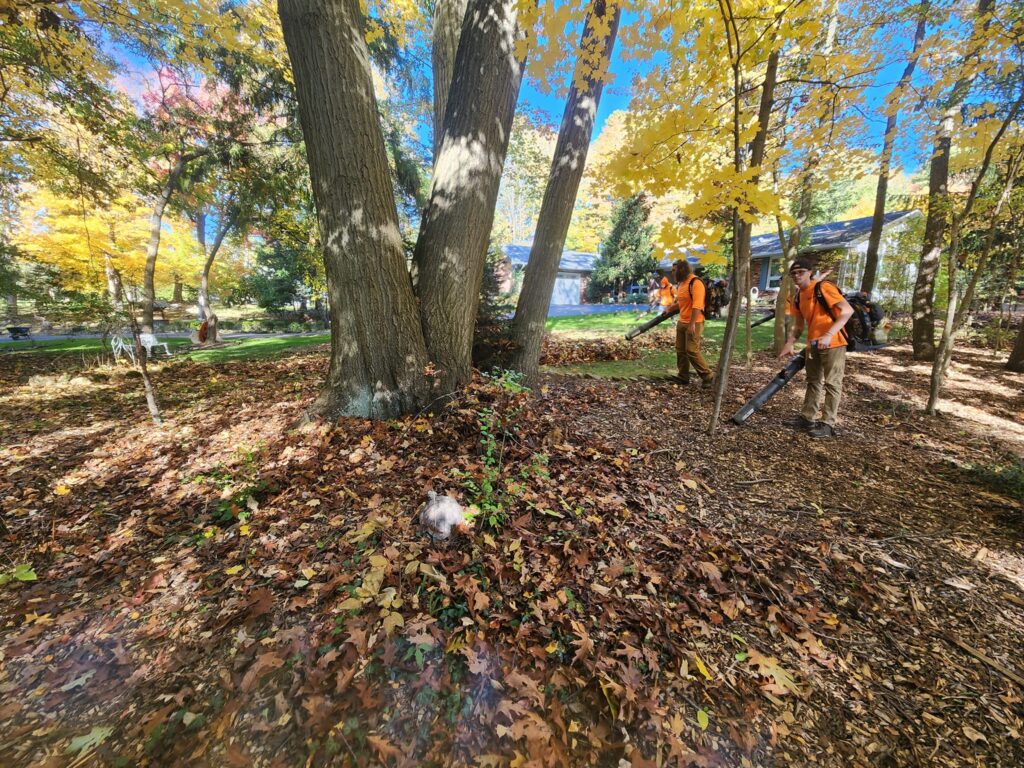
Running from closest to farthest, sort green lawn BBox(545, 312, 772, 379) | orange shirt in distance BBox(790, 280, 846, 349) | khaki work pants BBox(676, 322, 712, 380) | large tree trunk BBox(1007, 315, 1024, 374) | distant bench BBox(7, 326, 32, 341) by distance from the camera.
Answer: orange shirt in distance BBox(790, 280, 846, 349), khaki work pants BBox(676, 322, 712, 380), green lawn BBox(545, 312, 772, 379), large tree trunk BBox(1007, 315, 1024, 374), distant bench BBox(7, 326, 32, 341)

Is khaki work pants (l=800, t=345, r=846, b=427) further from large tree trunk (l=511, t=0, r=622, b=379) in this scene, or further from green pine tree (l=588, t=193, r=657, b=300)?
green pine tree (l=588, t=193, r=657, b=300)

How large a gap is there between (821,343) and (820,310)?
0.36m

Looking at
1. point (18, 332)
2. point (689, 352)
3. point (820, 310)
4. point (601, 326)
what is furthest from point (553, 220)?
point (18, 332)

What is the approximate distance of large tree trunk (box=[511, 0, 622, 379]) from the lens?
4863 millimetres

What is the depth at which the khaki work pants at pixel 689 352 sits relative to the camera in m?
5.62

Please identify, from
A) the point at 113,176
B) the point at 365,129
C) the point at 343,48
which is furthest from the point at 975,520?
the point at 113,176

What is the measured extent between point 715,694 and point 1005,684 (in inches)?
52.4

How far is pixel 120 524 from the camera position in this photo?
255 cm

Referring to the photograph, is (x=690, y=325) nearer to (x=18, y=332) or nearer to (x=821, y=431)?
(x=821, y=431)

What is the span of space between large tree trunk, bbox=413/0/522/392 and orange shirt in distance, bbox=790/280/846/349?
141 inches

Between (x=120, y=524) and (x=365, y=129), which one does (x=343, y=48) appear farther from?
(x=120, y=524)

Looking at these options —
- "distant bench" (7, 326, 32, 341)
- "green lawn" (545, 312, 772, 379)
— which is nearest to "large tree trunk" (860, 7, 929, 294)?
"green lawn" (545, 312, 772, 379)

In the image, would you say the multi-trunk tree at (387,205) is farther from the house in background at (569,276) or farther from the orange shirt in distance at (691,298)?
the house in background at (569,276)

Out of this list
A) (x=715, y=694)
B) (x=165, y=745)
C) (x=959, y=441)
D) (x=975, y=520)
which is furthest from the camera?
(x=959, y=441)
